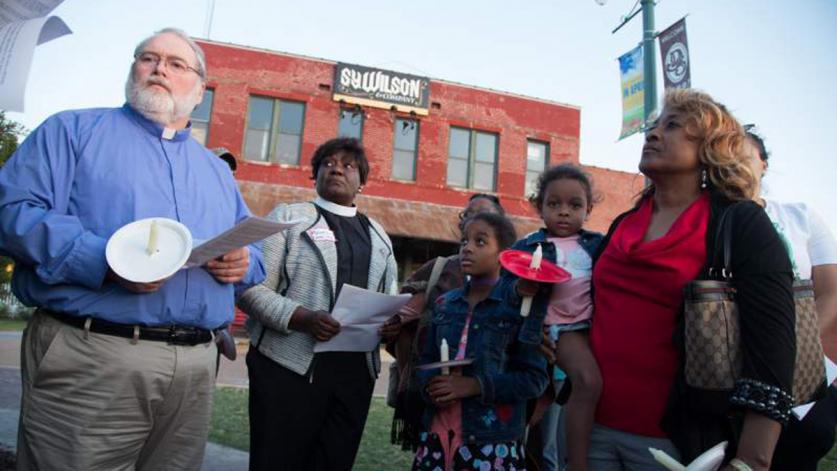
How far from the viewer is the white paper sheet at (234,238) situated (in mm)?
2117

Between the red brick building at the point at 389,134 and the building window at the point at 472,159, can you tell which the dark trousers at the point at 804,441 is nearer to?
the red brick building at the point at 389,134

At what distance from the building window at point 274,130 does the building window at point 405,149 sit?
3150 mm

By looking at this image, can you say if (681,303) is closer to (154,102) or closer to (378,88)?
(154,102)

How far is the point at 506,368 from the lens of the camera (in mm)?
3055

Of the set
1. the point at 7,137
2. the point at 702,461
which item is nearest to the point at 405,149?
the point at 7,137

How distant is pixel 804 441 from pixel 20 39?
374 cm

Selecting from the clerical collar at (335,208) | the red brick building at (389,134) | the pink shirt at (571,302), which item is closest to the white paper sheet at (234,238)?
the pink shirt at (571,302)

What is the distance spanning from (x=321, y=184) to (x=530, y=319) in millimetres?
1753

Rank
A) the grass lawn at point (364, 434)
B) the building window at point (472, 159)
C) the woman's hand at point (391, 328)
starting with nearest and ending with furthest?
the woman's hand at point (391, 328) → the grass lawn at point (364, 434) → the building window at point (472, 159)

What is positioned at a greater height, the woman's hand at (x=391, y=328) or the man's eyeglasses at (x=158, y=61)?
the man's eyeglasses at (x=158, y=61)

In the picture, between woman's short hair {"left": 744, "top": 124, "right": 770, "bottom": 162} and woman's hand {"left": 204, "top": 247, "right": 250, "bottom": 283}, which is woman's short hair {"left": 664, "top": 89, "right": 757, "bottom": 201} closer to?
woman's short hair {"left": 744, "top": 124, "right": 770, "bottom": 162}

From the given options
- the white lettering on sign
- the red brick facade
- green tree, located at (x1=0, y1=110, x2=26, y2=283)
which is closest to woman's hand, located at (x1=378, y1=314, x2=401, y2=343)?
green tree, located at (x1=0, y1=110, x2=26, y2=283)

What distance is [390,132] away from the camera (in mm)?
19562

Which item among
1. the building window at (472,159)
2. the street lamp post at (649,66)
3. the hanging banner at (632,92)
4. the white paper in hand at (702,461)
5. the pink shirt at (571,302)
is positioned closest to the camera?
the white paper in hand at (702,461)
